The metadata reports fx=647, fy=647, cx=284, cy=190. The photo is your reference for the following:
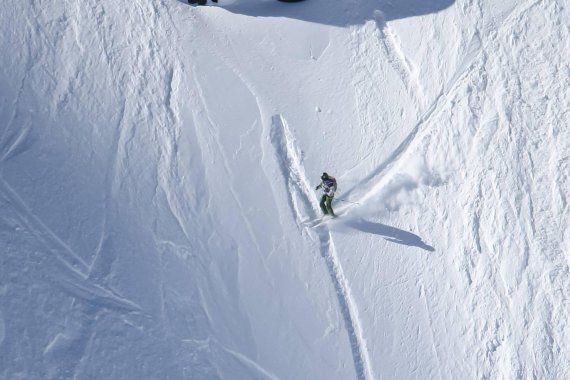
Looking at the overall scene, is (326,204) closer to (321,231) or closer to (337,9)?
(321,231)

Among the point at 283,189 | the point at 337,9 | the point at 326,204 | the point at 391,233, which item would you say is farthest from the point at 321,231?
the point at 337,9

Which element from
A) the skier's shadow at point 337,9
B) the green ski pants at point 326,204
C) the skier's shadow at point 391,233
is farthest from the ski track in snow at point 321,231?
the skier's shadow at point 337,9

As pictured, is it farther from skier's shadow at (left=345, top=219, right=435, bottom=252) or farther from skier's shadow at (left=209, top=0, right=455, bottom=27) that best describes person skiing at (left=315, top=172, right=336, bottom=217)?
skier's shadow at (left=209, top=0, right=455, bottom=27)

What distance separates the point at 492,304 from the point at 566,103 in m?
4.54

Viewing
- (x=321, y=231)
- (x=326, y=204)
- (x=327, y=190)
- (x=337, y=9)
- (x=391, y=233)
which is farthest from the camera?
(x=337, y=9)

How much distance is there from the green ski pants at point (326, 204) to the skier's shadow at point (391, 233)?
0.49 metres

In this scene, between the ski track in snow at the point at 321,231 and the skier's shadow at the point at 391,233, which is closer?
the ski track in snow at the point at 321,231

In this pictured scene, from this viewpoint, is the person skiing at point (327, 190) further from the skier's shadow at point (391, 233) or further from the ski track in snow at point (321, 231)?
the skier's shadow at point (391, 233)

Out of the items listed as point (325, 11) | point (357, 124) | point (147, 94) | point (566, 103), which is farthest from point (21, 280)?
point (566, 103)

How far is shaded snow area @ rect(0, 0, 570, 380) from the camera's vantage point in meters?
11.4

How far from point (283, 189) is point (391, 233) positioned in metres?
2.25

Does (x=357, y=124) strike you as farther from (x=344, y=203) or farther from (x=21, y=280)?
(x=21, y=280)

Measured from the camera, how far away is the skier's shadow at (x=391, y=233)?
40.8ft

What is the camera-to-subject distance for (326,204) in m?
12.1
